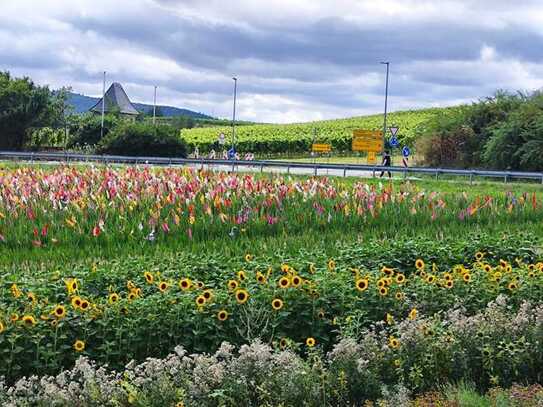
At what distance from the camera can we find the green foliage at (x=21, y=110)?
6319cm

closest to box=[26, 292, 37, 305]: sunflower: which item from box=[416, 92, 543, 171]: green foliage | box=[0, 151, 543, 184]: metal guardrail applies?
box=[0, 151, 543, 184]: metal guardrail

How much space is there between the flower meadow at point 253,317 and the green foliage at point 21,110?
2059 inches

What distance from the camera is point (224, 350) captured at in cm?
583

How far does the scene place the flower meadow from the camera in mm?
5645

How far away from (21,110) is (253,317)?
196ft

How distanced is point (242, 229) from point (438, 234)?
10.8 feet

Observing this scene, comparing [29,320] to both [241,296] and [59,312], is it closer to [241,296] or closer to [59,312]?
[59,312]

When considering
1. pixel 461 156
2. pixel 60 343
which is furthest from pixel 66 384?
pixel 461 156

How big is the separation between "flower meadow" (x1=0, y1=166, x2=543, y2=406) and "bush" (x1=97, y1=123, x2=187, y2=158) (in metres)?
44.4

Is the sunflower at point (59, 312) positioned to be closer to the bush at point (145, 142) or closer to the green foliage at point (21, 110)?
the bush at point (145, 142)

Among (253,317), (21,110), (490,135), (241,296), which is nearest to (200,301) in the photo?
(241,296)

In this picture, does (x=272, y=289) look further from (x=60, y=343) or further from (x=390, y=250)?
(x=390, y=250)

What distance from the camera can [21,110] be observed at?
6325 centimetres

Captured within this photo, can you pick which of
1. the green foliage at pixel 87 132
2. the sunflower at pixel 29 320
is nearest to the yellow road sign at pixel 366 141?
the green foliage at pixel 87 132
